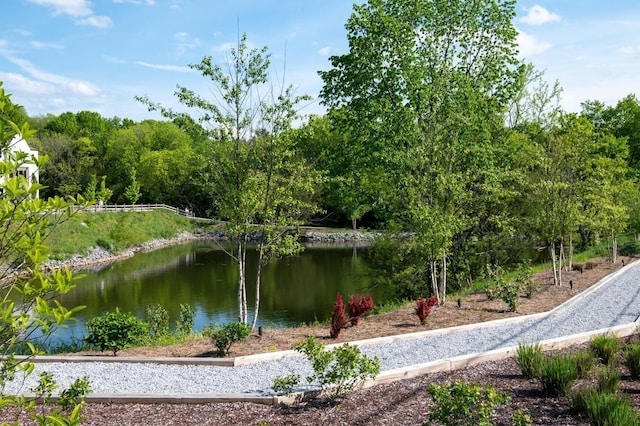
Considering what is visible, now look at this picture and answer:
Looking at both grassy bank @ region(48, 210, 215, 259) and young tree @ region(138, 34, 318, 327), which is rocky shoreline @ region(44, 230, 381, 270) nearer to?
grassy bank @ region(48, 210, 215, 259)

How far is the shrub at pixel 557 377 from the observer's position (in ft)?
20.0

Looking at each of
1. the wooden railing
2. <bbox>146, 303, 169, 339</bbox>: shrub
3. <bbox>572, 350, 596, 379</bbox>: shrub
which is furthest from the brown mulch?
the wooden railing

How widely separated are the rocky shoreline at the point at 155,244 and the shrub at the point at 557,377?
16.2 m

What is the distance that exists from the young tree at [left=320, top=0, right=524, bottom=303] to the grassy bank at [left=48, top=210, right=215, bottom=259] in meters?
15.0

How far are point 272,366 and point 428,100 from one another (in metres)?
8.72

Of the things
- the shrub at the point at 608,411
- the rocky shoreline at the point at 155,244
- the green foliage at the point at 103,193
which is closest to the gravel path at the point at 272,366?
the green foliage at the point at 103,193

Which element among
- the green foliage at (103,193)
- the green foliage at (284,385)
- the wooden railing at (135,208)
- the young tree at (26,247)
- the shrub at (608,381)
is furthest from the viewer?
the wooden railing at (135,208)

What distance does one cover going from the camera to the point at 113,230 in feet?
124

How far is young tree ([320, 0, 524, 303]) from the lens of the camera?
13094mm

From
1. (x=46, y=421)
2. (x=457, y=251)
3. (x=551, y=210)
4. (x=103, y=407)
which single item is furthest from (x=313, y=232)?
(x=46, y=421)

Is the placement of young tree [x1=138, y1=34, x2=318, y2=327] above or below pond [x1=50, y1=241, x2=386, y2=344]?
above

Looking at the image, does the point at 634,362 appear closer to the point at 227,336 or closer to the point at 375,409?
the point at 375,409

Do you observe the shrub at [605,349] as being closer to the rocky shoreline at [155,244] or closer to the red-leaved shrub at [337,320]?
the red-leaved shrub at [337,320]

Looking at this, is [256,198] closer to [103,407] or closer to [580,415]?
[103,407]
